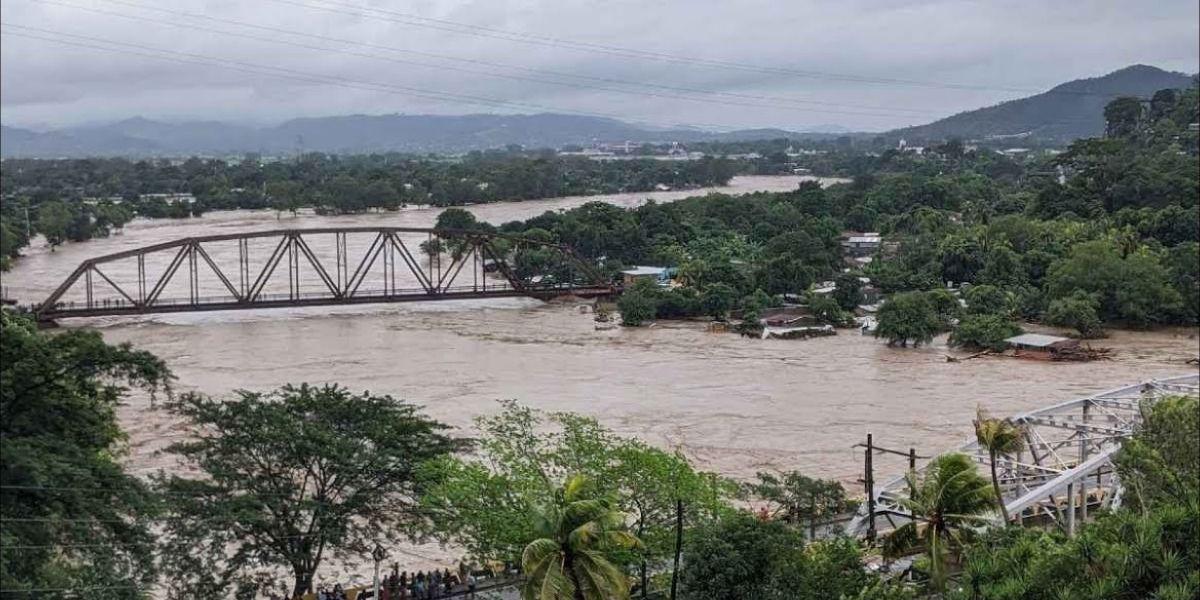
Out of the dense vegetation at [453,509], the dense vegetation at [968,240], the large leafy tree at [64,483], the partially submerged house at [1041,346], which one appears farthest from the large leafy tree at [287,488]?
the dense vegetation at [968,240]

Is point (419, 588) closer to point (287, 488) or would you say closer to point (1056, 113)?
point (287, 488)

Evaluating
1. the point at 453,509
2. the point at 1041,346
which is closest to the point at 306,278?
the point at 1041,346

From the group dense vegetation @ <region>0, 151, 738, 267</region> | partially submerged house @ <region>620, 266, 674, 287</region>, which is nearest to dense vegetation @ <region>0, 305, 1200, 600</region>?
partially submerged house @ <region>620, 266, 674, 287</region>

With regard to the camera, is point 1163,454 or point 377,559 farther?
point 377,559

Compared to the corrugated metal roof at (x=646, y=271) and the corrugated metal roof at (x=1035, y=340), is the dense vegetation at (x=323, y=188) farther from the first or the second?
the corrugated metal roof at (x=1035, y=340)

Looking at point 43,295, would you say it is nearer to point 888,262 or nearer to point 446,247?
point 446,247

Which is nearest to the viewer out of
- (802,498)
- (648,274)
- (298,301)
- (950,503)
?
(950,503)
